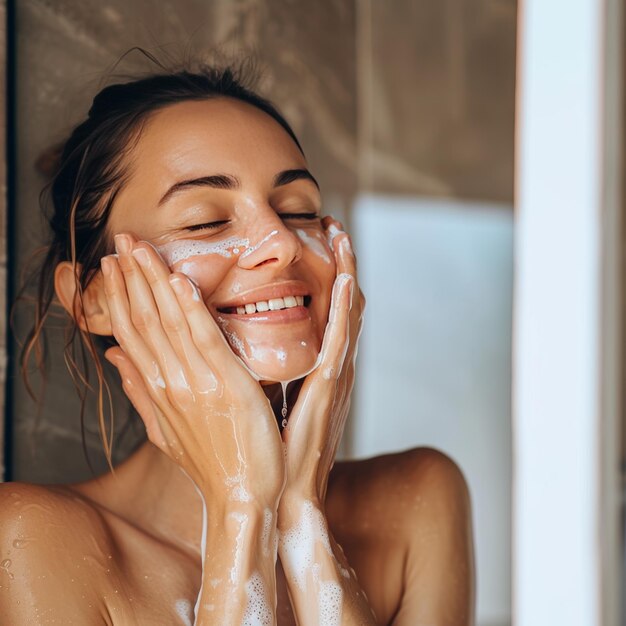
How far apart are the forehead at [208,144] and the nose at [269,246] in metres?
0.06

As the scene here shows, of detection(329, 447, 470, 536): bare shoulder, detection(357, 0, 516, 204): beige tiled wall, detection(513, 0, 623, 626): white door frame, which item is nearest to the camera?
detection(329, 447, 470, 536): bare shoulder

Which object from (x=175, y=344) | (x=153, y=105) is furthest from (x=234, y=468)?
(x=153, y=105)

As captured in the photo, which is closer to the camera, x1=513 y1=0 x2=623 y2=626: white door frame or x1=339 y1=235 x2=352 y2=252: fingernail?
x1=339 y1=235 x2=352 y2=252: fingernail

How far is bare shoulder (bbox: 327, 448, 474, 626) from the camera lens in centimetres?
104

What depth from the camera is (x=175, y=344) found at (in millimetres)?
890

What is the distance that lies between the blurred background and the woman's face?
12 cm

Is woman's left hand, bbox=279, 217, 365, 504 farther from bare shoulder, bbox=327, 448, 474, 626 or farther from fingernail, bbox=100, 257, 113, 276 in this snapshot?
fingernail, bbox=100, 257, 113, 276

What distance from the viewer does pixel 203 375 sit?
0.88 meters

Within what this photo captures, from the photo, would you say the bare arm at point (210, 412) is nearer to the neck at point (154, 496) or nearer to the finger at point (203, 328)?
the finger at point (203, 328)

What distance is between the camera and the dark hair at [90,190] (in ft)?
3.19

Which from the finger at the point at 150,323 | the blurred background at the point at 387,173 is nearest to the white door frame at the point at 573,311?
the blurred background at the point at 387,173

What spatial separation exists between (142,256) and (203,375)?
14 cm

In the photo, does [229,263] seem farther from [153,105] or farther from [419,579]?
[419,579]

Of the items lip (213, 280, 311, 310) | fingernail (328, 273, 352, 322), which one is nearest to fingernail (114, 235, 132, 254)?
lip (213, 280, 311, 310)
